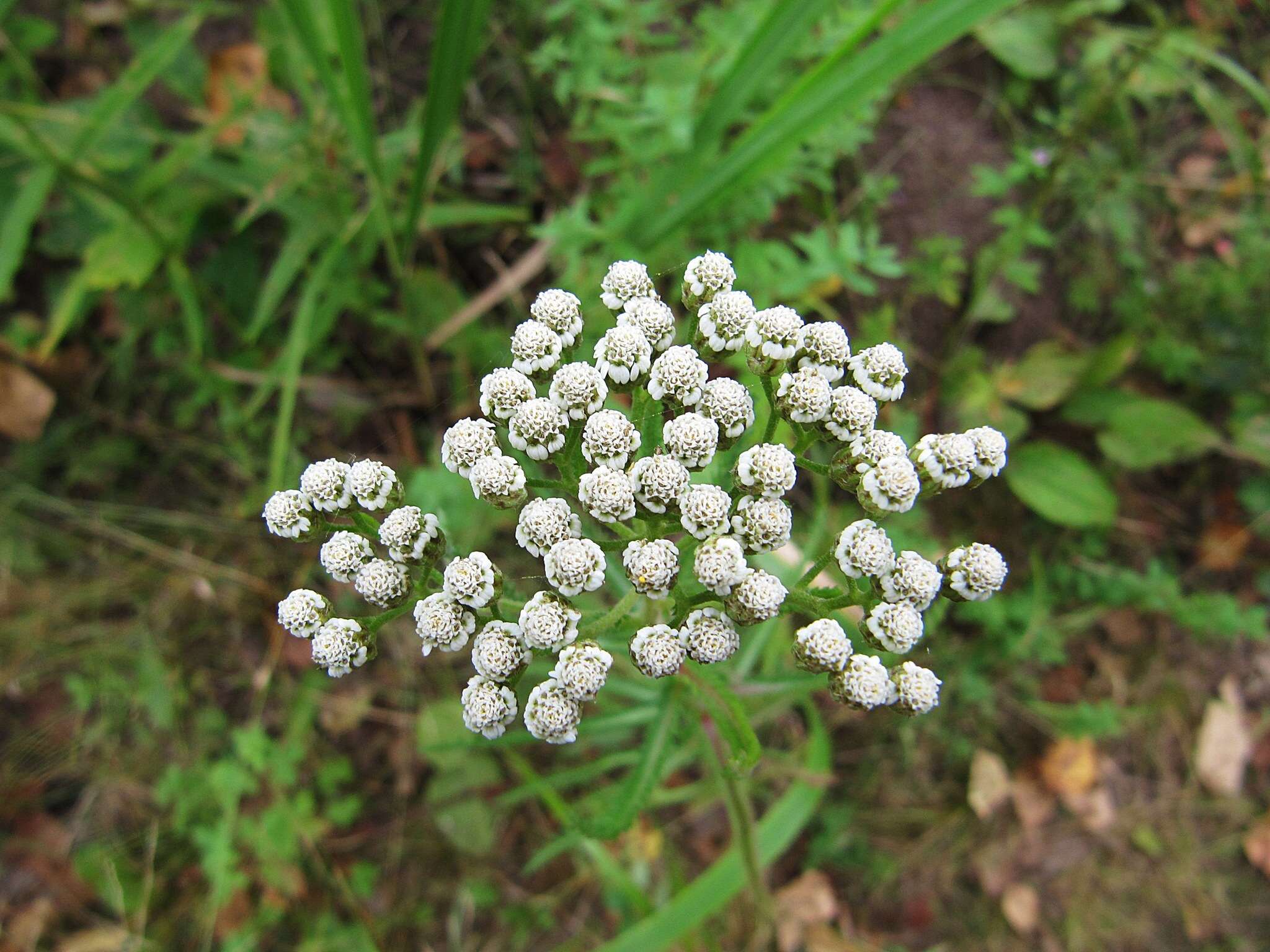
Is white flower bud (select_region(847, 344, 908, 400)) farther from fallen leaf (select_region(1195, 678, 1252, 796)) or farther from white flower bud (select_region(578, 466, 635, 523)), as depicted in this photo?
fallen leaf (select_region(1195, 678, 1252, 796))

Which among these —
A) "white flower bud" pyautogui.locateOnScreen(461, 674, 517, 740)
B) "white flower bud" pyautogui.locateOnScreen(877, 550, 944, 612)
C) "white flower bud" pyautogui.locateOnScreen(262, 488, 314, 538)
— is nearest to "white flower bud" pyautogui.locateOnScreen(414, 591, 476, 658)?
"white flower bud" pyautogui.locateOnScreen(461, 674, 517, 740)

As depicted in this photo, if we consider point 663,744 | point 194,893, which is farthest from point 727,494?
point 194,893

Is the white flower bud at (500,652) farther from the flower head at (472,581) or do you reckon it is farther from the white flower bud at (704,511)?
the white flower bud at (704,511)

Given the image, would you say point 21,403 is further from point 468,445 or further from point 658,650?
point 658,650

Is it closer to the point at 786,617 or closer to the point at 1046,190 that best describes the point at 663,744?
the point at 786,617

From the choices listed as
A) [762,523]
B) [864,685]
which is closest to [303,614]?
[762,523]

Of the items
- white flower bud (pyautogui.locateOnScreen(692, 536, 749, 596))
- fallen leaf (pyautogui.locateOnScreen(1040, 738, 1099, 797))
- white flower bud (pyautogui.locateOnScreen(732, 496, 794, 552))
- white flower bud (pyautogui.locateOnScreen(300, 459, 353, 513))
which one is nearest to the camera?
white flower bud (pyautogui.locateOnScreen(692, 536, 749, 596))

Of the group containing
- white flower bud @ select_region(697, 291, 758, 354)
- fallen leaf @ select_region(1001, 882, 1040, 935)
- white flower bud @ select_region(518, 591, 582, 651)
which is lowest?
fallen leaf @ select_region(1001, 882, 1040, 935)
